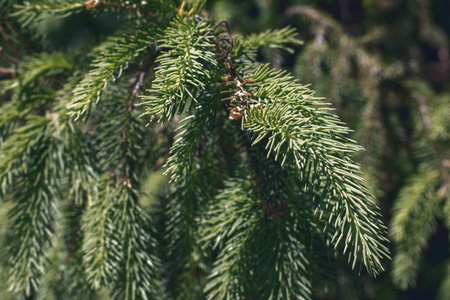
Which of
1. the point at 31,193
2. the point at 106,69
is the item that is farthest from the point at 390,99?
the point at 31,193

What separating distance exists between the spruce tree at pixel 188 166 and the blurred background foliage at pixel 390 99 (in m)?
0.28

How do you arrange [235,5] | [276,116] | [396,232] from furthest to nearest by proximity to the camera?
[235,5]
[396,232]
[276,116]

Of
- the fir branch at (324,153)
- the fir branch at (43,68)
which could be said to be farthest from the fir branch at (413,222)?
the fir branch at (43,68)

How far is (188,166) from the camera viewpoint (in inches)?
22.6

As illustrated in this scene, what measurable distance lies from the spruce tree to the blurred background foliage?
28 cm

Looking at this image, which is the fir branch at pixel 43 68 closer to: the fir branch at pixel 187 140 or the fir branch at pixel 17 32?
the fir branch at pixel 17 32

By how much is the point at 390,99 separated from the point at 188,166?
104cm

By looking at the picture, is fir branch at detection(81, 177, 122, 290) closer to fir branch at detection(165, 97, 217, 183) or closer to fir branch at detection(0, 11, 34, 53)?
fir branch at detection(165, 97, 217, 183)

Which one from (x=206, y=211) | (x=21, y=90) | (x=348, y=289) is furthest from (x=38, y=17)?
(x=348, y=289)

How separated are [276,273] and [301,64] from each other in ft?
2.87

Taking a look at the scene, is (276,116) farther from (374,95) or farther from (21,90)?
(374,95)

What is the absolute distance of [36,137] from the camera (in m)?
0.68

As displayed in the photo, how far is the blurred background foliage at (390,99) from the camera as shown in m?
1.06

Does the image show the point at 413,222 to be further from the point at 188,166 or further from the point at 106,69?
the point at 106,69
